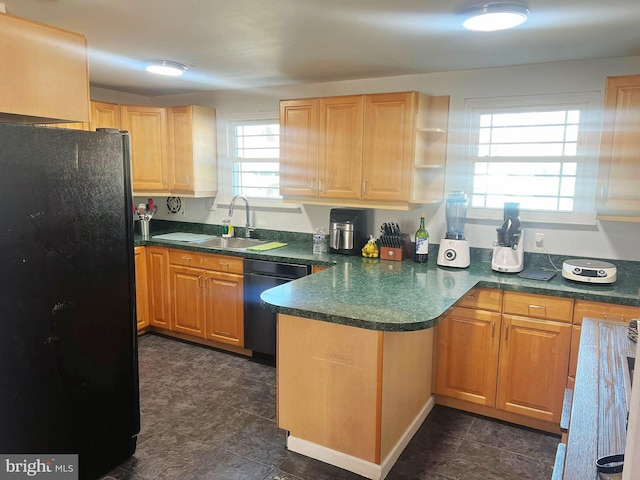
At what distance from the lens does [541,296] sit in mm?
2684

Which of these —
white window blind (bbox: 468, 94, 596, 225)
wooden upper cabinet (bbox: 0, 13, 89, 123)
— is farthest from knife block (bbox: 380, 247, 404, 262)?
wooden upper cabinet (bbox: 0, 13, 89, 123)

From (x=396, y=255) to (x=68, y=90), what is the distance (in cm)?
232

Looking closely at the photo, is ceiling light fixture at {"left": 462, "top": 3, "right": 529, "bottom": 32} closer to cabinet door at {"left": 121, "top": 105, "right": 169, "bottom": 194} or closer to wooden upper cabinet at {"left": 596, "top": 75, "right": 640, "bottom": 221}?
wooden upper cabinet at {"left": 596, "top": 75, "right": 640, "bottom": 221}

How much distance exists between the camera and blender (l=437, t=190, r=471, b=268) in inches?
124

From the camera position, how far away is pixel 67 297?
1.96 metres

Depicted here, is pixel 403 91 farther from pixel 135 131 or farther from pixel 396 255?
pixel 135 131

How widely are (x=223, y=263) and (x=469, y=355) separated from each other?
78.9 inches

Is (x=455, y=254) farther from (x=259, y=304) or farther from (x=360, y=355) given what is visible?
(x=259, y=304)

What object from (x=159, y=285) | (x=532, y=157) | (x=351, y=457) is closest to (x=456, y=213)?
(x=532, y=157)

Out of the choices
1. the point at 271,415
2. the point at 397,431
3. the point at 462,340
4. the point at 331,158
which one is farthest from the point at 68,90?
the point at 462,340

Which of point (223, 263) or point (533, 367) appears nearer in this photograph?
point (533, 367)

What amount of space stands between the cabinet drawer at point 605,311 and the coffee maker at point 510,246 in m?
0.47

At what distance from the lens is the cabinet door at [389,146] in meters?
3.21

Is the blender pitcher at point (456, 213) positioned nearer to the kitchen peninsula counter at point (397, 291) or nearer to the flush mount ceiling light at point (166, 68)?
the kitchen peninsula counter at point (397, 291)
